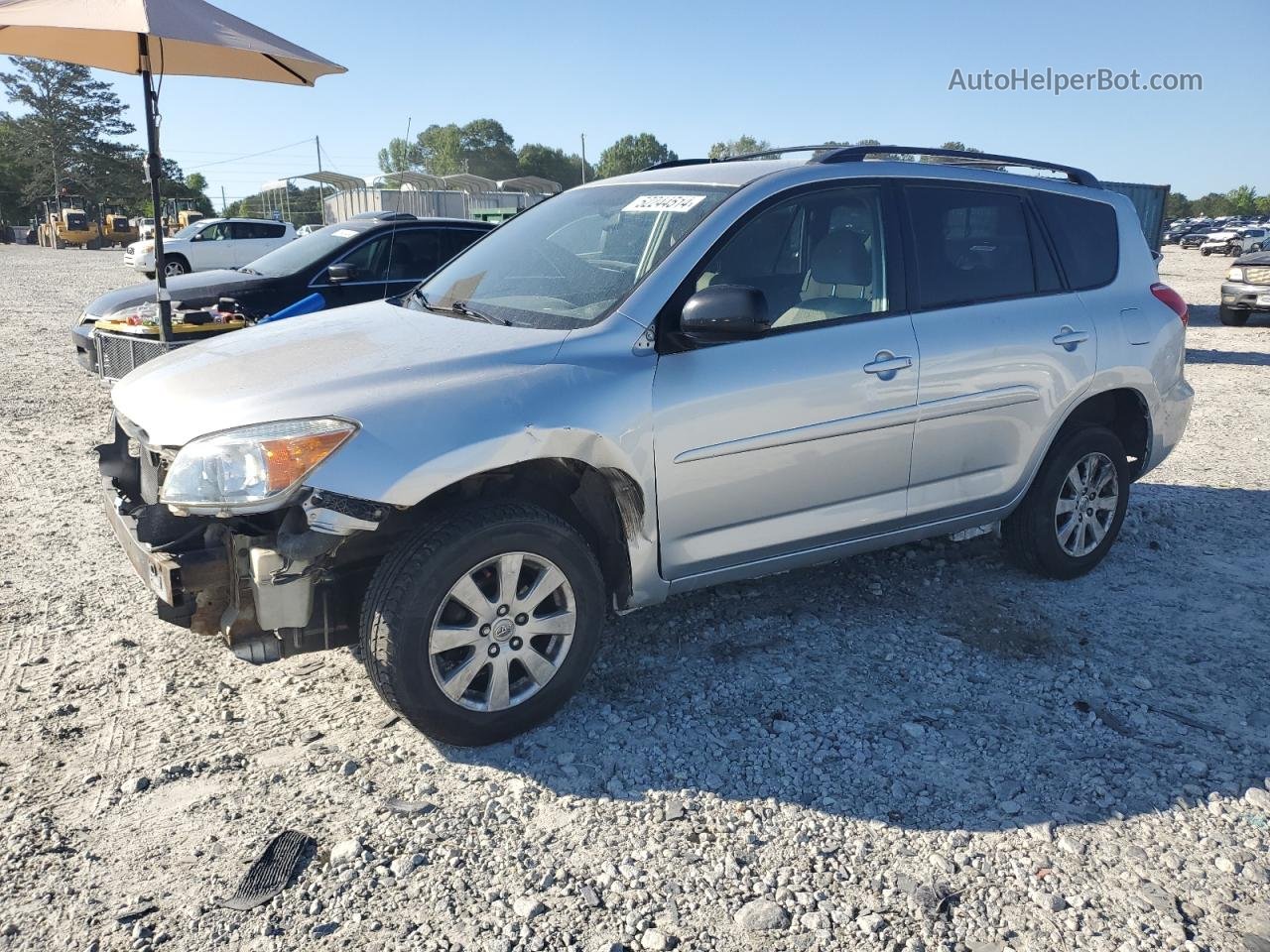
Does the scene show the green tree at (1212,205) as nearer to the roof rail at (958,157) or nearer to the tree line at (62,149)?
the tree line at (62,149)

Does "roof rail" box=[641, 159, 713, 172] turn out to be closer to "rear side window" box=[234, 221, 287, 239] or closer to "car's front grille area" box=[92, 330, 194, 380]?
"car's front grille area" box=[92, 330, 194, 380]

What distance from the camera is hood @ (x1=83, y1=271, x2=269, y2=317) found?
861 cm

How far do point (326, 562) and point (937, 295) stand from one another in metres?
2.68

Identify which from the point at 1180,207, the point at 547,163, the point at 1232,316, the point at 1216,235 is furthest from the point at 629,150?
the point at 1232,316

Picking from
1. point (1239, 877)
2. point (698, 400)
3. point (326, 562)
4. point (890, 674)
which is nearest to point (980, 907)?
point (1239, 877)

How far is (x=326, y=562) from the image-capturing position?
9.64 ft

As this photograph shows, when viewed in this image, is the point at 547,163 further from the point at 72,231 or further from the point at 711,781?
the point at 711,781

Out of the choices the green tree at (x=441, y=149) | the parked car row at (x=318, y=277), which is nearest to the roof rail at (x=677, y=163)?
the parked car row at (x=318, y=277)

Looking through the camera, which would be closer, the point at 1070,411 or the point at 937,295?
the point at 937,295

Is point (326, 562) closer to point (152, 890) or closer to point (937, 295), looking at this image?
point (152, 890)

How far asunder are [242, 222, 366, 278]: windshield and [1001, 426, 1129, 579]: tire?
6.39 metres

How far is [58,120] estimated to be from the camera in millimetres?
70125

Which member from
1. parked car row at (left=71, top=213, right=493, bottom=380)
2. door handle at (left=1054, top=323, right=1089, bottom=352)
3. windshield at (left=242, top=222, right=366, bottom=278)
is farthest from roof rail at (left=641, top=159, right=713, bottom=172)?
windshield at (left=242, top=222, right=366, bottom=278)

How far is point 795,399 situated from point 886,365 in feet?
1.60
